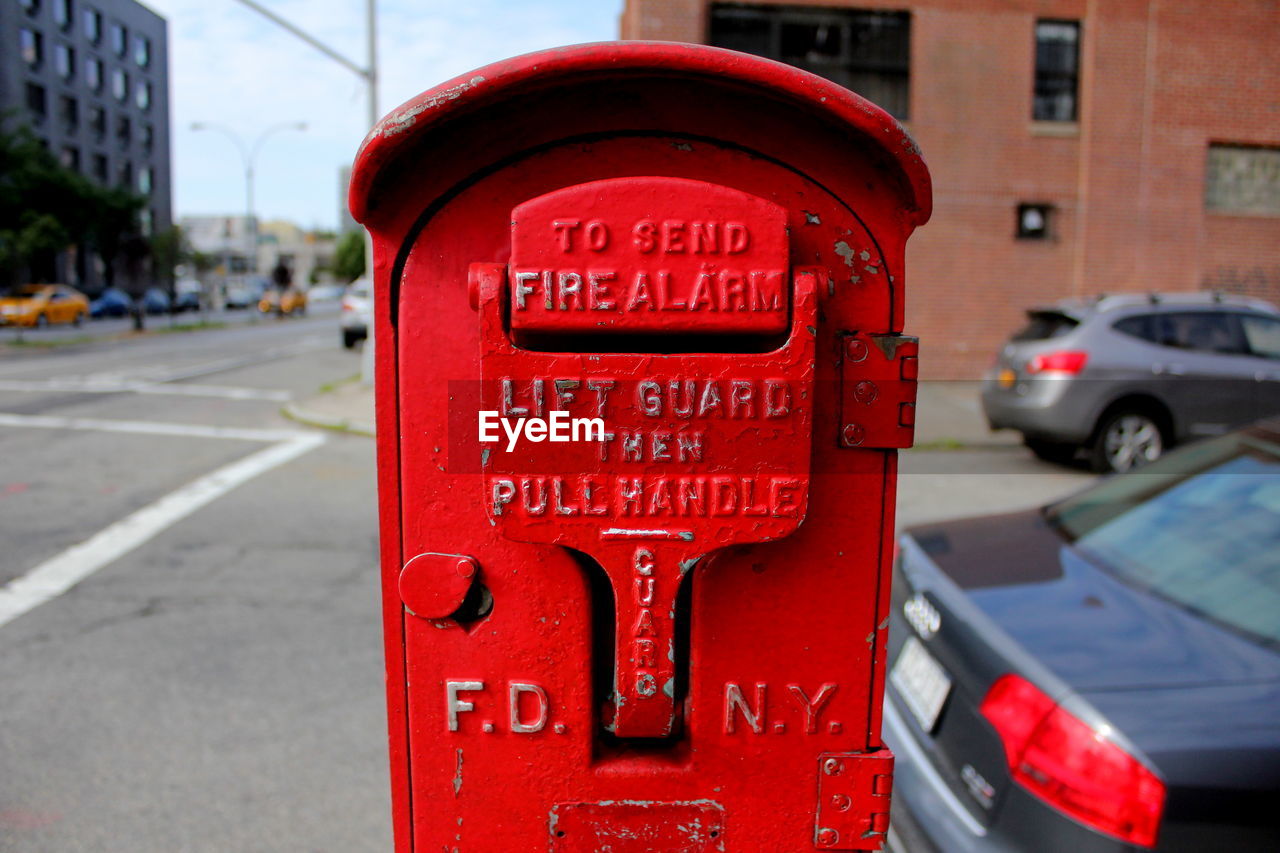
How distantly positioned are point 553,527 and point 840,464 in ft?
1.43

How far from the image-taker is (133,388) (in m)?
14.5

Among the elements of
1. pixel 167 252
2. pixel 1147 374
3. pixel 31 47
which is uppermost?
pixel 31 47

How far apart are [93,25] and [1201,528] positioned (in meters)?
57.5

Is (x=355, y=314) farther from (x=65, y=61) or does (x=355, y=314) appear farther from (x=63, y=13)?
(x=63, y=13)

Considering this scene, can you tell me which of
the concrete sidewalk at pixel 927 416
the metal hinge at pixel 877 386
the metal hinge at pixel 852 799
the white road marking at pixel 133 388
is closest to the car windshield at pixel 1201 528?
the metal hinge at pixel 852 799

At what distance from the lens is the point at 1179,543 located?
112 inches

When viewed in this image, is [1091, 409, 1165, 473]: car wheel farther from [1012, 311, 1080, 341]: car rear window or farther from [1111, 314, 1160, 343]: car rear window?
[1012, 311, 1080, 341]: car rear window

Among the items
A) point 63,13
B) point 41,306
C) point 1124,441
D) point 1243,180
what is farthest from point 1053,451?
point 63,13

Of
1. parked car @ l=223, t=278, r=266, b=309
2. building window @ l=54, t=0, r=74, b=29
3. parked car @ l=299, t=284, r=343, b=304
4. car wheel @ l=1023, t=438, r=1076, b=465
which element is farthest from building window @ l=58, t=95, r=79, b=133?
car wheel @ l=1023, t=438, r=1076, b=465

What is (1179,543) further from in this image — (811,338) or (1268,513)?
(811,338)

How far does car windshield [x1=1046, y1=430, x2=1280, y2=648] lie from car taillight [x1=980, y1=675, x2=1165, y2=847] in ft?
1.93

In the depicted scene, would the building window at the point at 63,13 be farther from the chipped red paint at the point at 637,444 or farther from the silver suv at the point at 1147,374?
the chipped red paint at the point at 637,444

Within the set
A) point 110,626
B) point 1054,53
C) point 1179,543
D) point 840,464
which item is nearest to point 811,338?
point 840,464

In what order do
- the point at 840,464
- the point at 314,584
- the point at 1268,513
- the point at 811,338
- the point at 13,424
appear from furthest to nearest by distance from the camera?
the point at 13,424 < the point at 314,584 < the point at 1268,513 < the point at 840,464 < the point at 811,338
